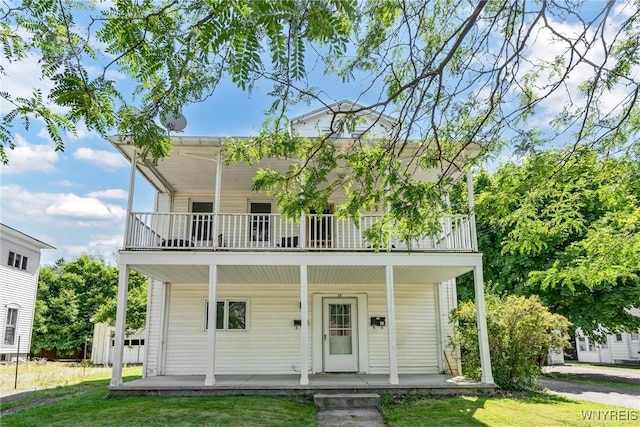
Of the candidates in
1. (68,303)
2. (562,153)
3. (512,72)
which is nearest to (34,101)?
(512,72)

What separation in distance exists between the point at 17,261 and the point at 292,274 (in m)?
16.5

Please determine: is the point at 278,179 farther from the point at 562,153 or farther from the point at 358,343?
the point at 358,343

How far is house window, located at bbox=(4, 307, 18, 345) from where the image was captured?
20.1 meters

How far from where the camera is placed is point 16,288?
2066 centimetres

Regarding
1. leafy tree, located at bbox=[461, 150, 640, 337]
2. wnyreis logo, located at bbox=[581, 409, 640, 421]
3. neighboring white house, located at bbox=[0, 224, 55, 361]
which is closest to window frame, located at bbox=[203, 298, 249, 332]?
leafy tree, located at bbox=[461, 150, 640, 337]

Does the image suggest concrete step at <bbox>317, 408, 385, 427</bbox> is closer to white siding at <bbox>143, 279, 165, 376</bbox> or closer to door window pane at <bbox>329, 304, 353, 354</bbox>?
door window pane at <bbox>329, 304, 353, 354</bbox>

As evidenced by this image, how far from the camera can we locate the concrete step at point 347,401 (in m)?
8.72

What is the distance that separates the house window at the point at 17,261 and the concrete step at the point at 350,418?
1844 cm

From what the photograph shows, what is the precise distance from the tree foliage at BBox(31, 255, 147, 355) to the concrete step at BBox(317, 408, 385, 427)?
15.6 metres

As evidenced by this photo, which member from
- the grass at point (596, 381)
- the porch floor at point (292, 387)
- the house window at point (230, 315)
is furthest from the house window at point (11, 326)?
the grass at point (596, 381)

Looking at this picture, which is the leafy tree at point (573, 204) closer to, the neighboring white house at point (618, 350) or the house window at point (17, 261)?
the neighboring white house at point (618, 350)

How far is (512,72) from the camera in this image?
4.74 metres

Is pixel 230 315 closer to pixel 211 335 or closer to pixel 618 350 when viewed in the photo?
pixel 211 335

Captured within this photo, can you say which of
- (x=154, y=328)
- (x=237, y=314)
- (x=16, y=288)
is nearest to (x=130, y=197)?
(x=154, y=328)
